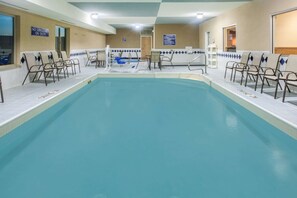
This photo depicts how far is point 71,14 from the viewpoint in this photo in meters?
8.34

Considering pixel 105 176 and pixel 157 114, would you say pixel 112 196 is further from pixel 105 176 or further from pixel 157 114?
pixel 157 114

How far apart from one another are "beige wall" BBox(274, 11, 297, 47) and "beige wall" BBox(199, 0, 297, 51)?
1.79ft

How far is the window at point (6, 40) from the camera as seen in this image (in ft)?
21.7

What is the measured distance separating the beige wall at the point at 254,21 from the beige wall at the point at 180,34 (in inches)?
150

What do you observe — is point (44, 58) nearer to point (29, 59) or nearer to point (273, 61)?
point (29, 59)

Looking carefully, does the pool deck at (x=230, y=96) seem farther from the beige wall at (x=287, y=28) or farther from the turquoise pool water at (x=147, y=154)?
the beige wall at (x=287, y=28)

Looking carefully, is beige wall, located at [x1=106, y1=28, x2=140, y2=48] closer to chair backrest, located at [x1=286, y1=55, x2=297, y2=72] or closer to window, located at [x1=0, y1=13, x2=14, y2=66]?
window, located at [x1=0, y1=13, x2=14, y2=66]

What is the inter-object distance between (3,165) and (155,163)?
151cm

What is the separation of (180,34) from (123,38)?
5.48 m

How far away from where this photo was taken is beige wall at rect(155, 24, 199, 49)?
47.4 feet

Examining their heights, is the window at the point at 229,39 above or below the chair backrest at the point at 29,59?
above

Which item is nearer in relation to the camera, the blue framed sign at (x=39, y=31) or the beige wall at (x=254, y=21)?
the beige wall at (x=254, y=21)

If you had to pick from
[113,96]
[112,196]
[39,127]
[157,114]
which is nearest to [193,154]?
[112,196]

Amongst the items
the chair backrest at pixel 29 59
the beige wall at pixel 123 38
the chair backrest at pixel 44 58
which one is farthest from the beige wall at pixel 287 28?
the beige wall at pixel 123 38
